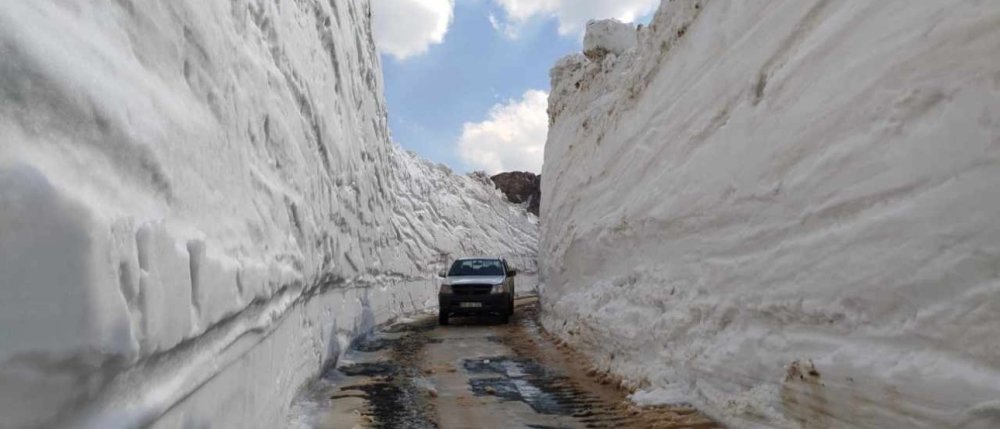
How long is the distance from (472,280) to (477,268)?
1208 mm

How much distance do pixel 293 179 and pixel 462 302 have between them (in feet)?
26.8

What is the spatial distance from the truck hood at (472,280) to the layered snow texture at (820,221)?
6.04 meters

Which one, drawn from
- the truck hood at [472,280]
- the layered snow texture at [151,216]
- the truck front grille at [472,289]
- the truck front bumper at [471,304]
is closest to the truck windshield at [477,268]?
the truck hood at [472,280]

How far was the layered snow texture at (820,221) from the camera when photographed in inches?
127

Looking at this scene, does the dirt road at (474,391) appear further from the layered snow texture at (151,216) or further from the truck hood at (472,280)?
the truck hood at (472,280)

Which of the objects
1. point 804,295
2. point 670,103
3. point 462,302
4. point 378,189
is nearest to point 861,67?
point 804,295

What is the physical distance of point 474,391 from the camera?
22.5 feet

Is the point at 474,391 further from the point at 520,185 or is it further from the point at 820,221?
the point at 520,185

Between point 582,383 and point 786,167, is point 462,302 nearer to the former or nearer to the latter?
point 582,383

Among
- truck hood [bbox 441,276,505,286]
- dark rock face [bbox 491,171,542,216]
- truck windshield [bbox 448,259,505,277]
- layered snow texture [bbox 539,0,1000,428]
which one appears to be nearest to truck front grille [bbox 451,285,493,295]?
truck hood [bbox 441,276,505,286]

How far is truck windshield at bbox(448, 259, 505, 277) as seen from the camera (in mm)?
15125

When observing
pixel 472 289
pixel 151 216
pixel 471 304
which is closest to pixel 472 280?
pixel 472 289

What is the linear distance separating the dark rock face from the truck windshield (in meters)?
34.9

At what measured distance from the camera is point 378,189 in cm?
1502
